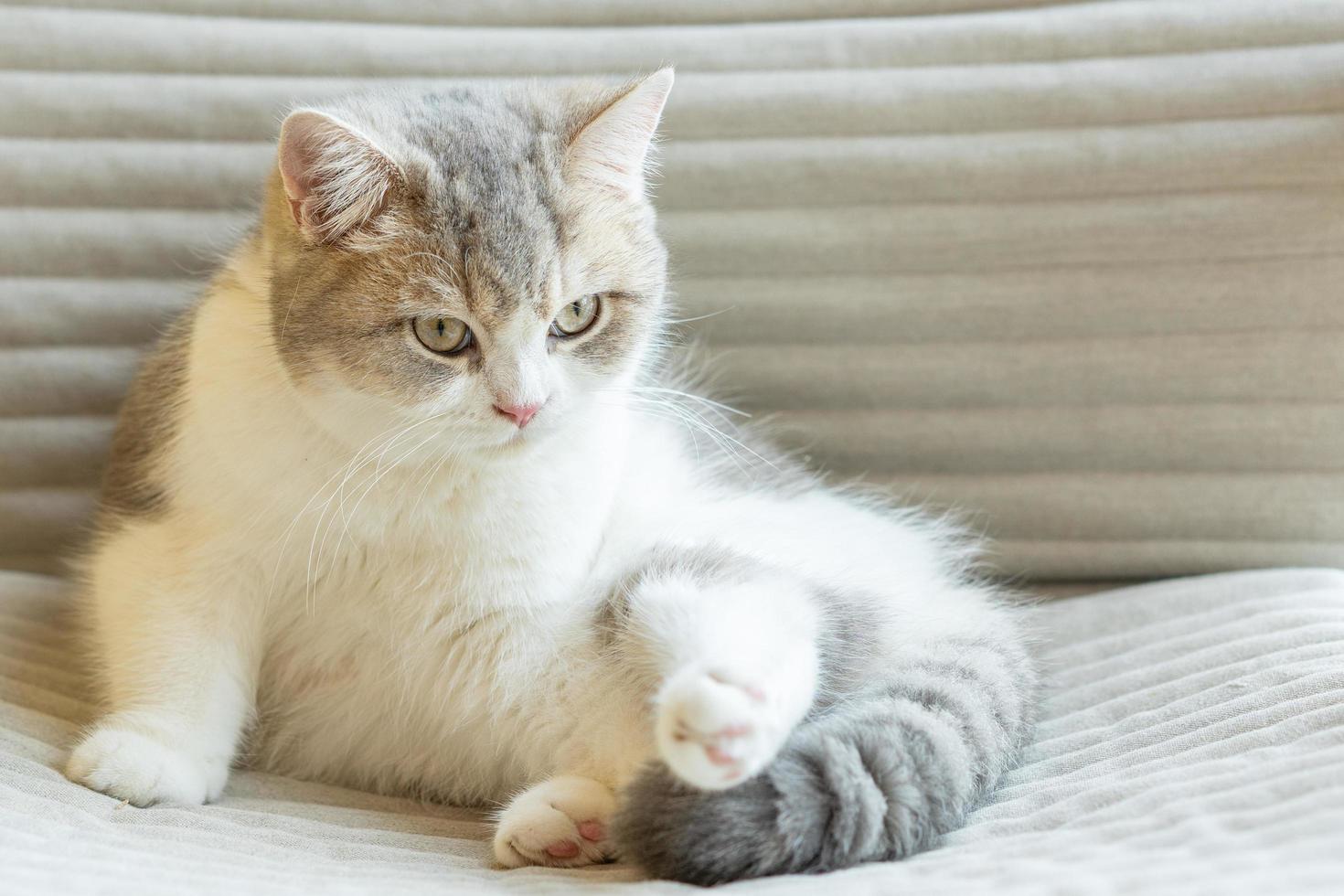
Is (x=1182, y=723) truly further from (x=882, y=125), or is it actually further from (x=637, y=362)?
(x=882, y=125)

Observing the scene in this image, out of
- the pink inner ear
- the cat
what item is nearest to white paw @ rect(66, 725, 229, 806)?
the cat

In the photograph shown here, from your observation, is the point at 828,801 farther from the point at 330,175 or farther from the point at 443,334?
the point at 330,175

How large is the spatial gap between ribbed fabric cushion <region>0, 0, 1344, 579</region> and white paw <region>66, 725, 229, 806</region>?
73 centimetres

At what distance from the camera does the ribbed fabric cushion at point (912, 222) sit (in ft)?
6.13

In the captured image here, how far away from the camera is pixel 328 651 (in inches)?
62.1

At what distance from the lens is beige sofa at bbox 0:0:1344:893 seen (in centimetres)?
185

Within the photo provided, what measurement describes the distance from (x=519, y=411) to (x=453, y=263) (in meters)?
0.18

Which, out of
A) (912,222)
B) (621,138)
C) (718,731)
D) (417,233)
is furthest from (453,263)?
(912,222)

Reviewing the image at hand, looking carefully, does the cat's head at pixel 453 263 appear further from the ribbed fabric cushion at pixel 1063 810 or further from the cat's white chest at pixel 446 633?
the ribbed fabric cushion at pixel 1063 810

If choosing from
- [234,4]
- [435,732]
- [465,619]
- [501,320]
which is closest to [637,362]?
[501,320]

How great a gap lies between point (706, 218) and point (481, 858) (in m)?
1.09

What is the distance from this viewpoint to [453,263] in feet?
4.38

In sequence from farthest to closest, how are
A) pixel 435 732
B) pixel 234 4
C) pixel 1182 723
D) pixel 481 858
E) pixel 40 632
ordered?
pixel 234 4 → pixel 40 632 → pixel 435 732 → pixel 1182 723 → pixel 481 858

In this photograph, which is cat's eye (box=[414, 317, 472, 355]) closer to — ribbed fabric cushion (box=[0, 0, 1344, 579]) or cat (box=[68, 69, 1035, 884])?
cat (box=[68, 69, 1035, 884])
